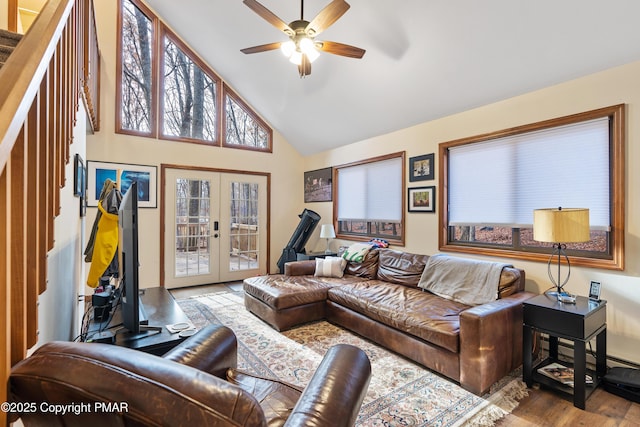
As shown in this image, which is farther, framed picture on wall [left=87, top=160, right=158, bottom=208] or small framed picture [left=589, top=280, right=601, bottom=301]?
framed picture on wall [left=87, top=160, right=158, bottom=208]

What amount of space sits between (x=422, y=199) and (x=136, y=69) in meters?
4.78

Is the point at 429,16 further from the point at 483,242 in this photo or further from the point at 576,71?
the point at 483,242

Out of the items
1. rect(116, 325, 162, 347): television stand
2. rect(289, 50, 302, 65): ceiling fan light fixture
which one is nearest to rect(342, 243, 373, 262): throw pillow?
rect(289, 50, 302, 65): ceiling fan light fixture

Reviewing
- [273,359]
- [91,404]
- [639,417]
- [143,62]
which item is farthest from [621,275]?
[143,62]

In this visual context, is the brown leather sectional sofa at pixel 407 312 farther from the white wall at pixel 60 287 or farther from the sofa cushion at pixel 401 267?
the white wall at pixel 60 287

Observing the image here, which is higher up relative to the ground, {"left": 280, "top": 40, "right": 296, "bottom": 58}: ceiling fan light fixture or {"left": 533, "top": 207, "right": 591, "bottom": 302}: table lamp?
{"left": 280, "top": 40, "right": 296, "bottom": 58}: ceiling fan light fixture

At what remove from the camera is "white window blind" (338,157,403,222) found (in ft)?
14.1

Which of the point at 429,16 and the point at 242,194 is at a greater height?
the point at 429,16

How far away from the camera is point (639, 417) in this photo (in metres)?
1.88

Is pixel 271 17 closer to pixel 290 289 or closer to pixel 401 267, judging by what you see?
pixel 290 289

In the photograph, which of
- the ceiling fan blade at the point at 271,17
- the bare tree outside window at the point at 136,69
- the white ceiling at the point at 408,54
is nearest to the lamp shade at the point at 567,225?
the white ceiling at the point at 408,54

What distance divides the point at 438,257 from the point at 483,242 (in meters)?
0.56

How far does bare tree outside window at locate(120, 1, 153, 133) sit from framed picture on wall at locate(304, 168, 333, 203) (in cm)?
292

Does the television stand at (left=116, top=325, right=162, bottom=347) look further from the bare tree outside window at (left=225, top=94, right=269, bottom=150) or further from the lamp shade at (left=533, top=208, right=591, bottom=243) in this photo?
the bare tree outside window at (left=225, top=94, right=269, bottom=150)
